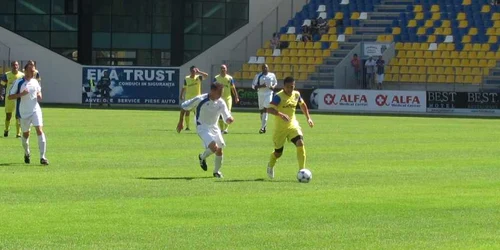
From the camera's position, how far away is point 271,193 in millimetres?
17969

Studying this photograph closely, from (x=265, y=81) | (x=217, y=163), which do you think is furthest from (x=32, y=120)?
(x=265, y=81)

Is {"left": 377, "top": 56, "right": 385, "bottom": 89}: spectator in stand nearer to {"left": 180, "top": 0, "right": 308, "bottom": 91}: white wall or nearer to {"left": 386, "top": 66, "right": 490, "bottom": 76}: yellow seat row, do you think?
{"left": 386, "top": 66, "right": 490, "bottom": 76}: yellow seat row

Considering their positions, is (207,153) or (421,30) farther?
(421,30)

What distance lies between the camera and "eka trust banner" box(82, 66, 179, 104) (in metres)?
60.8

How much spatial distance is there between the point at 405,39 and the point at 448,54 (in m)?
2.88

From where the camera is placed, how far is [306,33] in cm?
6209

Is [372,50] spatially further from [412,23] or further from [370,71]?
[412,23]

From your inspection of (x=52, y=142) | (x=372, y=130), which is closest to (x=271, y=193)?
(x=52, y=142)

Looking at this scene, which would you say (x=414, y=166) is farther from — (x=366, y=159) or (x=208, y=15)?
(x=208, y=15)

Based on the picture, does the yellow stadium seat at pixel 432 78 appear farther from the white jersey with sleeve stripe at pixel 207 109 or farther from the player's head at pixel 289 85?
the player's head at pixel 289 85

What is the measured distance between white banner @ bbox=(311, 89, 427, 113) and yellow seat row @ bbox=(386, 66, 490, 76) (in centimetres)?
228

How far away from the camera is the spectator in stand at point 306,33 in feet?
203

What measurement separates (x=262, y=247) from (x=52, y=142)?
17253mm

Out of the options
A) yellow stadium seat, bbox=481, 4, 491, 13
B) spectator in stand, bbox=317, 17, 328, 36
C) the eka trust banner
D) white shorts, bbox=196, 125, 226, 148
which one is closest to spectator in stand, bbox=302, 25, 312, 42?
spectator in stand, bbox=317, 17, 328, 36
